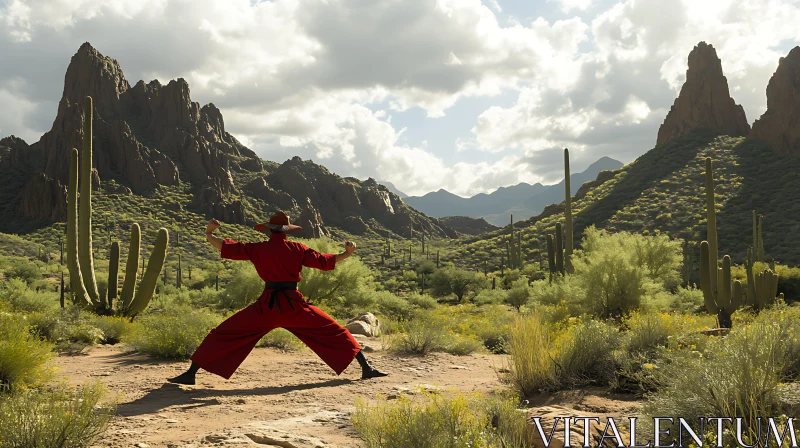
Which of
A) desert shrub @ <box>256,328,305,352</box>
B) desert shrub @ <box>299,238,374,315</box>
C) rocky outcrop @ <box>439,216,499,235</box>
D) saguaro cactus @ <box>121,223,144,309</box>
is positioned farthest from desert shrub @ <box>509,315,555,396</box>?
rocky outcrop @ <box>439,216,499,235</box>

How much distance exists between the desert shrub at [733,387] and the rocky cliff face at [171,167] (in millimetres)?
75093

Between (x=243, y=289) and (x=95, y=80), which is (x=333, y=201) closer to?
(x=95, y=80)

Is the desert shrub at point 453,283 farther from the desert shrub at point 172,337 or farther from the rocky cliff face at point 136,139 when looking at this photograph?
the rocky cliff face at point 136,139

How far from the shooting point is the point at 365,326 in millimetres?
12492

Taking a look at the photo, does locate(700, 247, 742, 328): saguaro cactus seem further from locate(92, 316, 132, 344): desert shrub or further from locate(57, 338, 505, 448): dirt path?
locate(92, 316, 132, 344): desert shrub

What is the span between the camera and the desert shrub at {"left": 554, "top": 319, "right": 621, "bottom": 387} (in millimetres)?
6203

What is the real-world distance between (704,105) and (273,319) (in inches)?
3440

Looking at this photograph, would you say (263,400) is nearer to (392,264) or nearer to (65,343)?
(65,343)

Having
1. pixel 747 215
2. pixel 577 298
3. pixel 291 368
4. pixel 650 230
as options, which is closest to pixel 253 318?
pixel 291 368

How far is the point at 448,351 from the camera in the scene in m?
9.77

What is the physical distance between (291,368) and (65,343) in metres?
4.27

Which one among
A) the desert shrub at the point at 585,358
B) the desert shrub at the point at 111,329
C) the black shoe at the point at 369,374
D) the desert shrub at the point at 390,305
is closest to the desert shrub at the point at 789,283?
the desert shrub at the point at 390,305

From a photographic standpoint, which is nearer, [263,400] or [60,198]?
[263,400]

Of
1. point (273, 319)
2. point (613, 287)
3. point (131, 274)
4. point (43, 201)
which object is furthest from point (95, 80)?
point (273, 319)
